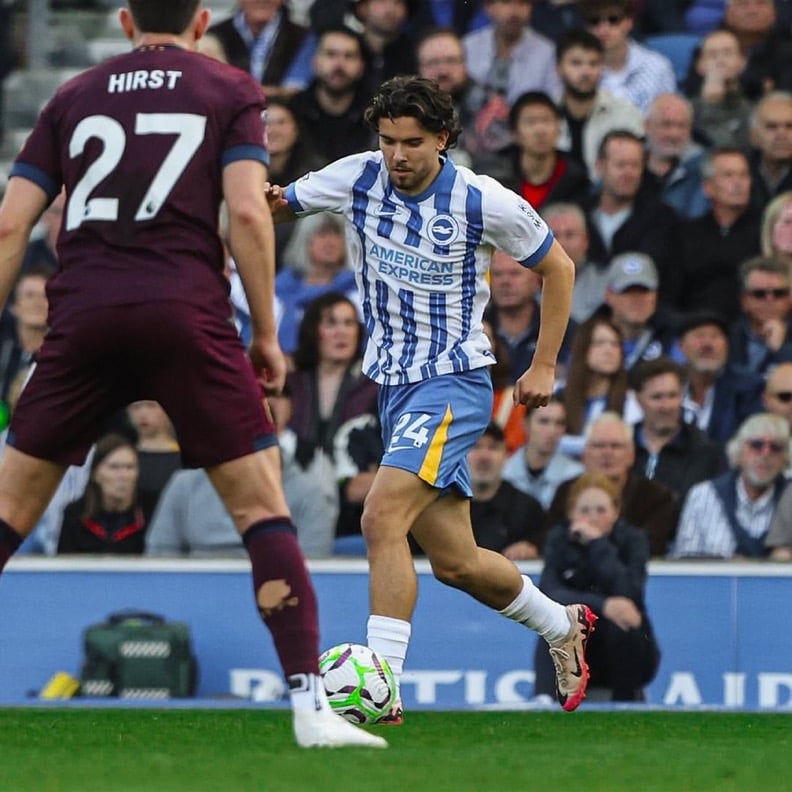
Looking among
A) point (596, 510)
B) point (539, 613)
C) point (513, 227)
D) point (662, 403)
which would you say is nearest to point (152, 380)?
point (513, 227)

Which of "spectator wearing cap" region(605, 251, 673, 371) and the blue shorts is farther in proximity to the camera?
"spectator wearing cap" region(605, 251, 673, 371)

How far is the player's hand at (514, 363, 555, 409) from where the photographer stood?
282 inches

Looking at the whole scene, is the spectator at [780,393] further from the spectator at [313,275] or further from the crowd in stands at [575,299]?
the spectator at [313,275]

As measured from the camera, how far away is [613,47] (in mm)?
12961

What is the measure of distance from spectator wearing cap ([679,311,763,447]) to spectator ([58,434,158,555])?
9.88ft

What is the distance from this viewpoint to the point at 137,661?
10.1 m

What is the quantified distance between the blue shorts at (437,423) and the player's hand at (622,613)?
2541 millimetres

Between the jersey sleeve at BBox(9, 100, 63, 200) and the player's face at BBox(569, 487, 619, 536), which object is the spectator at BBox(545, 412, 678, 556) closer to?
the player's face at BBox(569, 487, 619, 536)

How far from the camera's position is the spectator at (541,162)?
40.0 ft

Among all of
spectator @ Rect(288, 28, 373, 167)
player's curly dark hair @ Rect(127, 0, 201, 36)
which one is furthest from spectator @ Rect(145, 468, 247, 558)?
player's curly dark hair @ Rect(127, 0, 201, 36)

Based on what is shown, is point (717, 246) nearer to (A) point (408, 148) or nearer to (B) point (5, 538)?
(A) point (408, 148)

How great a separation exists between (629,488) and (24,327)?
12.3 feet

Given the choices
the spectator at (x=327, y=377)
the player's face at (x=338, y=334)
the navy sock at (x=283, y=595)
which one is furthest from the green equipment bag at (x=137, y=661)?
the navy sock at (x=283, y=595)

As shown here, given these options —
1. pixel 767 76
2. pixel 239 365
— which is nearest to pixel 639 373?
pixel 767 76
